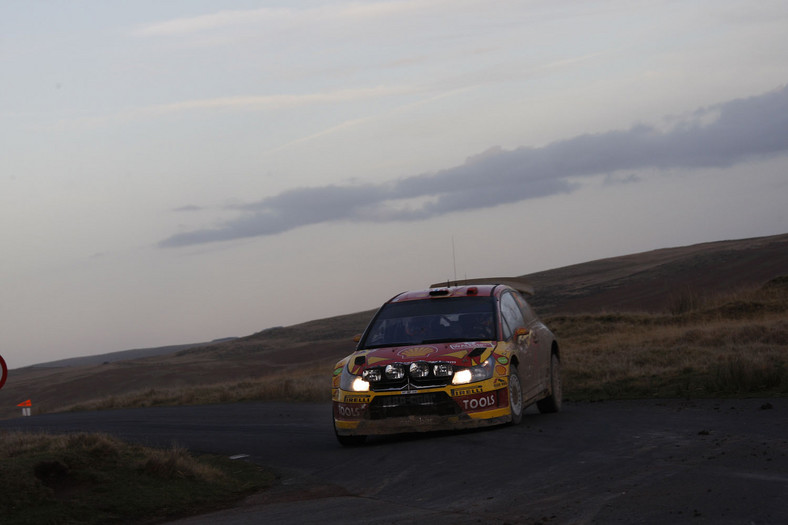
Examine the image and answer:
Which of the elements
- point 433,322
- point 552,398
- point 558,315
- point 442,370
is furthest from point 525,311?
point 558,315

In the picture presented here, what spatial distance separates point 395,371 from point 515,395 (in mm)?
1592

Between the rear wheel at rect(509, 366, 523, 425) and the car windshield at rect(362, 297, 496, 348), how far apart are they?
551 millimetres

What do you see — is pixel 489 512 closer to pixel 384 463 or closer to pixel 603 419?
pixel 384 463

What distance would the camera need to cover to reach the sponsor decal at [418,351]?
452 inches

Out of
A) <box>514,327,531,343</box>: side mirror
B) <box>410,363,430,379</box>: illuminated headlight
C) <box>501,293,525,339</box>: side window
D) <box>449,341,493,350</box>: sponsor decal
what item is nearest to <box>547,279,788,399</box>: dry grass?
<box>501,293,525,339</box>: side window

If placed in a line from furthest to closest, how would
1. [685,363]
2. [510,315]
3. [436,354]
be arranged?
[685,363] < [510,315] < [436,354]

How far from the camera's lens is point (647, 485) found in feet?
24.1

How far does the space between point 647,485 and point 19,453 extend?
7.14 metres

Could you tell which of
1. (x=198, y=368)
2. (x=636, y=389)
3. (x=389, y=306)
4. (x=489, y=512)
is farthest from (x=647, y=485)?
(x=198, y=368)

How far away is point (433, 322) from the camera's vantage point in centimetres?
1254

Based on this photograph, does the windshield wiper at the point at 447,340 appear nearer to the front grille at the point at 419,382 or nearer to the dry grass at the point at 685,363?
the front grille at the point at 419,382

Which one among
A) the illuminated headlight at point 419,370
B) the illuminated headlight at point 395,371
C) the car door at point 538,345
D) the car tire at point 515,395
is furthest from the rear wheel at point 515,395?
the illuminated headlight at point 395,371

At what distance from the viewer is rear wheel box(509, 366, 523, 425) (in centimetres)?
1170

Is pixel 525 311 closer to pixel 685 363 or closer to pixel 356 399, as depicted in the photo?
pixel 356 399
